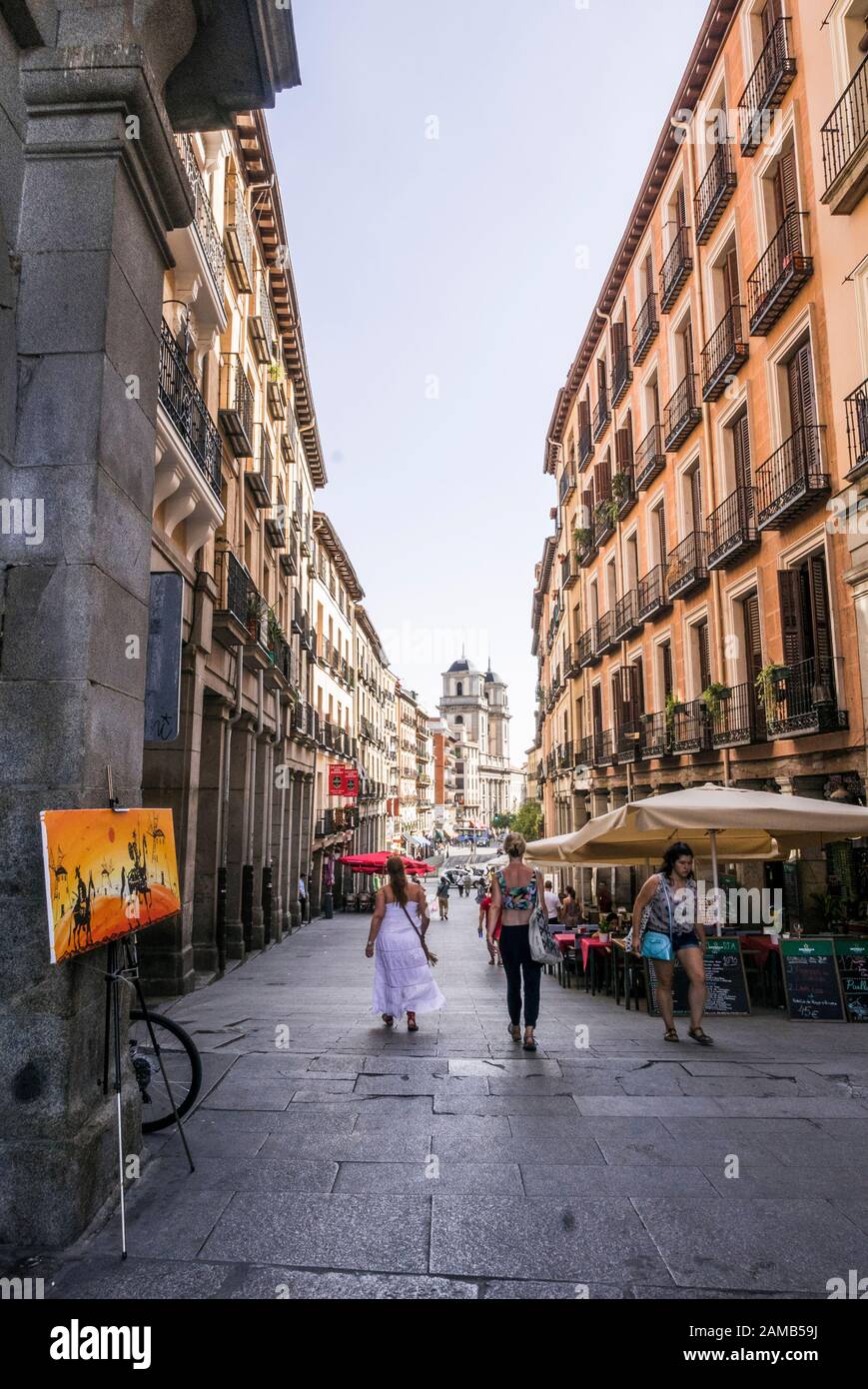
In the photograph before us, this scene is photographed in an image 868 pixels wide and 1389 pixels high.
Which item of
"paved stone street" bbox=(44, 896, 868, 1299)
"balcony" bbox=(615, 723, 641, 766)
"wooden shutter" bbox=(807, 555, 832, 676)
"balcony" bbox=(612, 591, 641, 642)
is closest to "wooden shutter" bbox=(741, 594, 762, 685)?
"wooden shutter" bbox=(807, 555, 832, 676)

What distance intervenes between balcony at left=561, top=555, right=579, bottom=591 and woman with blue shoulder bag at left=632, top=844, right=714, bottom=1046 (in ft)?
92.2

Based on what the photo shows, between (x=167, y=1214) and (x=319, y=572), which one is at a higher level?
(x=319, y=572)

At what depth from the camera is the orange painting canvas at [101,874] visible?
12.5 ft

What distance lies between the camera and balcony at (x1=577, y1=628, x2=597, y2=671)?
1274 inches

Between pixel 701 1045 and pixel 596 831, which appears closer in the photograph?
pixel 701 1045

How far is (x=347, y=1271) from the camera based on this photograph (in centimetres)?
352

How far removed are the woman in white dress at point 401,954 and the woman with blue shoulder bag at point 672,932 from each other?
6.42 ft

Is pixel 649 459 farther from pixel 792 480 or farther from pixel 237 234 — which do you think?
pixel 237 234

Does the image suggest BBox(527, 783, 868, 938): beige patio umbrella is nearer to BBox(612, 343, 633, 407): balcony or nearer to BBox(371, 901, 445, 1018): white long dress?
BBox(371, 901, 445, 1018): white long dress

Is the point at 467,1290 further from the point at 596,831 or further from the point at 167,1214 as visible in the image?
the point at 596,831

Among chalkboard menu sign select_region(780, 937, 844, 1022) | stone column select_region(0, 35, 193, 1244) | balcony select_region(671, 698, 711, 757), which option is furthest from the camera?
balcony select_region(671, 698, 711, 757)

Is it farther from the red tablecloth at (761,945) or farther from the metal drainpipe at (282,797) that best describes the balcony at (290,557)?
the red tablecloth at (761,945)

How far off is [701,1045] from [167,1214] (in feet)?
16.6

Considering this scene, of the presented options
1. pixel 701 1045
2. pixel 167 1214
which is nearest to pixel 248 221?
pixel 701 1045
